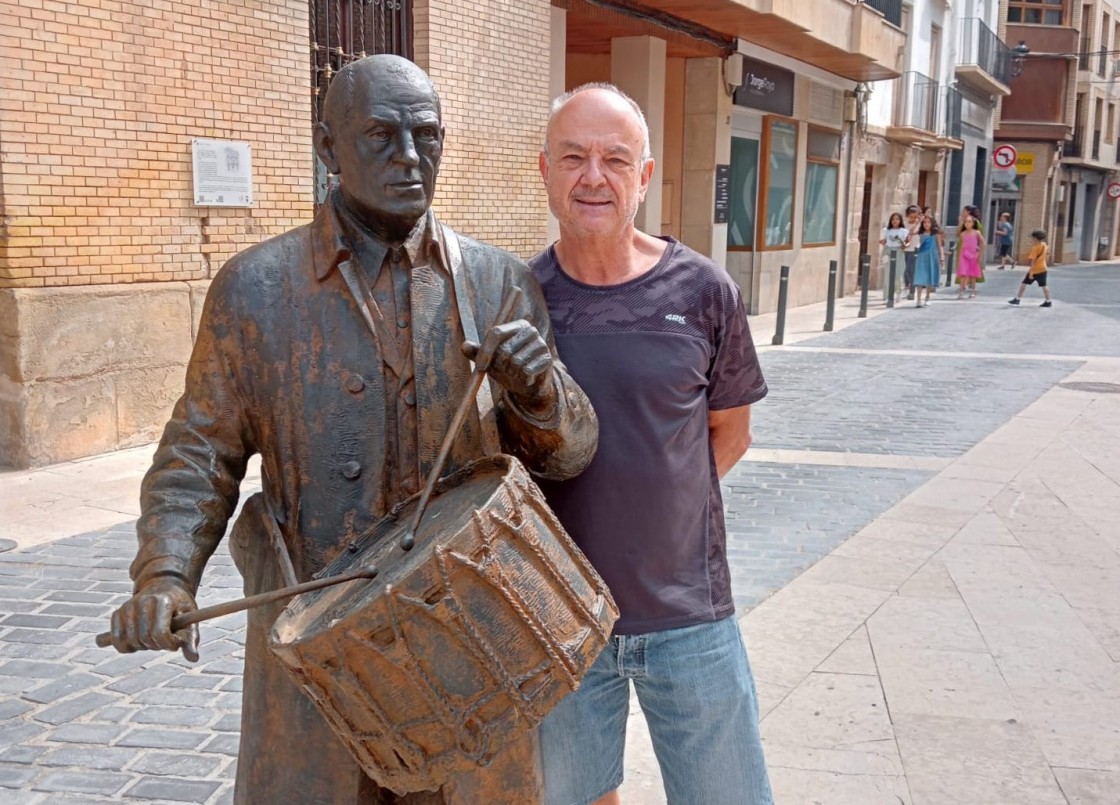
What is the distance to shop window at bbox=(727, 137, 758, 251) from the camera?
1794 centimetres

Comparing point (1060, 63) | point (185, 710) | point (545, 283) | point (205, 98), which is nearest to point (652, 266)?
point (545, 283)

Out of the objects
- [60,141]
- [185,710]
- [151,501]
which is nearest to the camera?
[151,501]

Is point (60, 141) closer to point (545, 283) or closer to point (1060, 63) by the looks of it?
point (545, 283)

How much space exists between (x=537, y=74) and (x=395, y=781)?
10899 mm

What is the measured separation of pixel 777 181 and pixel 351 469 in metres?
18.1

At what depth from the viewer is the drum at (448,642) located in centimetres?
156

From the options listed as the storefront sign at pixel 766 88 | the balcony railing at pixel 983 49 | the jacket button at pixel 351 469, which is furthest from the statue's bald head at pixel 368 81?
the balcony railing at pixel 983 49

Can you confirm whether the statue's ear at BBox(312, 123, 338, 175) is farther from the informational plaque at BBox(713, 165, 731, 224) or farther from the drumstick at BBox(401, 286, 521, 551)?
the informational plaque at BBox(713, 165, 731, 224)

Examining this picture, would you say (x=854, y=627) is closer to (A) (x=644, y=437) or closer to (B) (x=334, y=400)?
Result: (A) (x=644, y=437)

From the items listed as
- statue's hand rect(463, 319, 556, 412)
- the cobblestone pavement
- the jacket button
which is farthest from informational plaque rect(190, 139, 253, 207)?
the cobblestone pavement

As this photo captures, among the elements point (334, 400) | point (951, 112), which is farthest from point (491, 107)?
point (951, 112)

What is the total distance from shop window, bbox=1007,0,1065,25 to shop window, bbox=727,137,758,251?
26260mm

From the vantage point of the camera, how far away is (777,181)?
19125 millimetres

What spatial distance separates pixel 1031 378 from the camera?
11.3m
